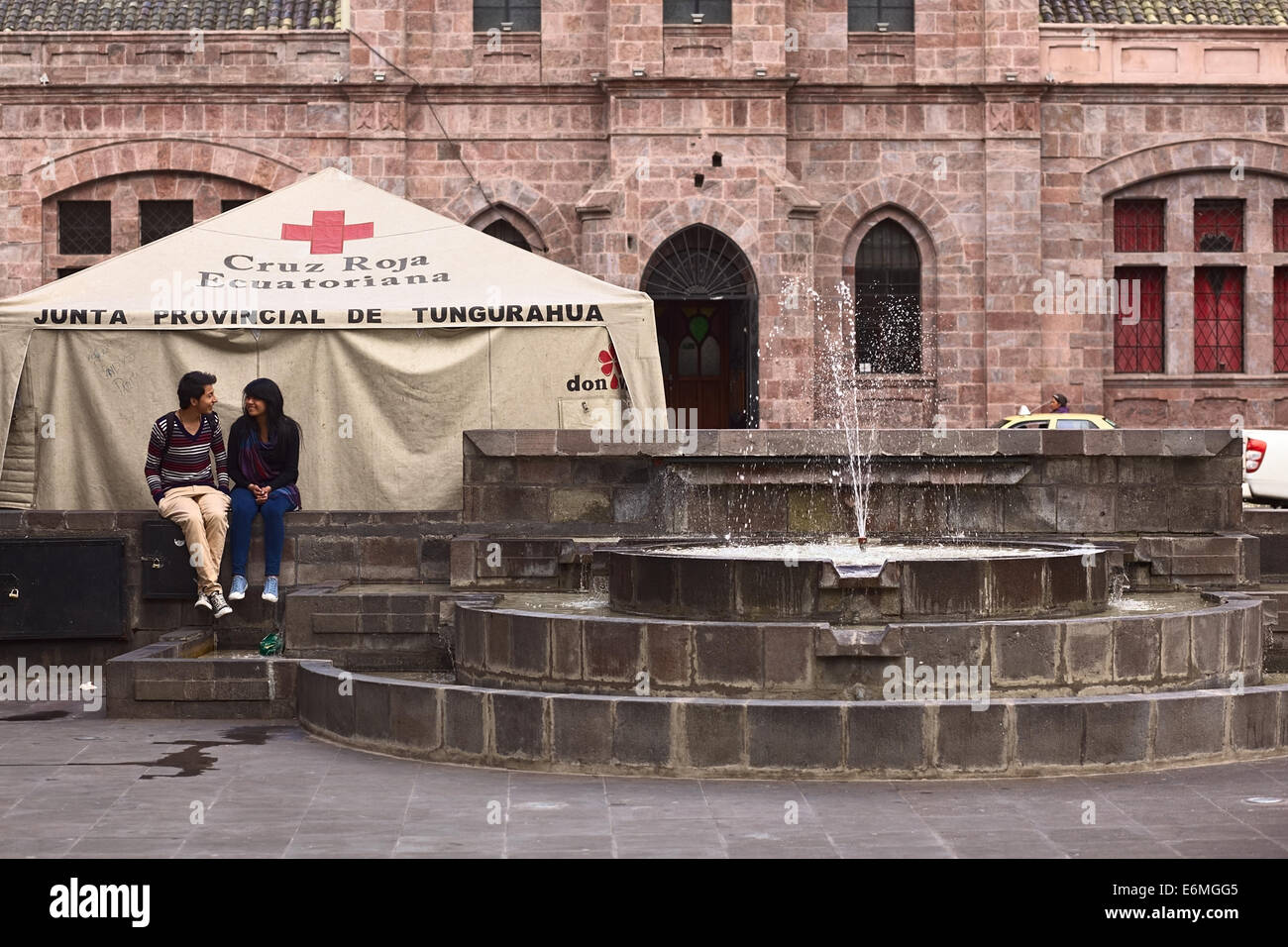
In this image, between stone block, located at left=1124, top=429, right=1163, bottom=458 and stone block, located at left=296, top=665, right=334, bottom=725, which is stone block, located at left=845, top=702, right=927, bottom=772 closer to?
stone block, located at left=296, top=665, right=334, bottom=725

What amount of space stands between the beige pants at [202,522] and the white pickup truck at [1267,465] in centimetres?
1081

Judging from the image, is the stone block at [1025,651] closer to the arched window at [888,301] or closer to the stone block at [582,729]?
the stone block at [582,729]

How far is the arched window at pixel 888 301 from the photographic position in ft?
96.7

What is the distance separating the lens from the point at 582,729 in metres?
9.79

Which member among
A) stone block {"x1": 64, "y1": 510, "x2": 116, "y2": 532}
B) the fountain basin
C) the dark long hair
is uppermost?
the dark long hair

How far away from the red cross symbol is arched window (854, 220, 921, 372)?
45.2ft

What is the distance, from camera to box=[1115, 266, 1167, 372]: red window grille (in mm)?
30484

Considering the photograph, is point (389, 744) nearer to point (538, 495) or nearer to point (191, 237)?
point (538, 495)

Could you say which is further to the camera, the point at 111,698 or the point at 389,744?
the point at 111,698

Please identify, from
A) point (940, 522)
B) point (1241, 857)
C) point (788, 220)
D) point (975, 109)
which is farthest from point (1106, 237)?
point (1241, 857)

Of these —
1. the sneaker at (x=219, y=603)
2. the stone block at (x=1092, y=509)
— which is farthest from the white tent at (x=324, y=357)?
the stone block at (x=1092, y=509)

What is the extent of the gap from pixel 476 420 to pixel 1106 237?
670 inches

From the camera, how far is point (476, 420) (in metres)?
16.2

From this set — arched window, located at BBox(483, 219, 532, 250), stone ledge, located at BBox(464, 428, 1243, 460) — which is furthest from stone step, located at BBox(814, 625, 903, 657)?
arched window, located at BBox(483, 219, 532, 250)
